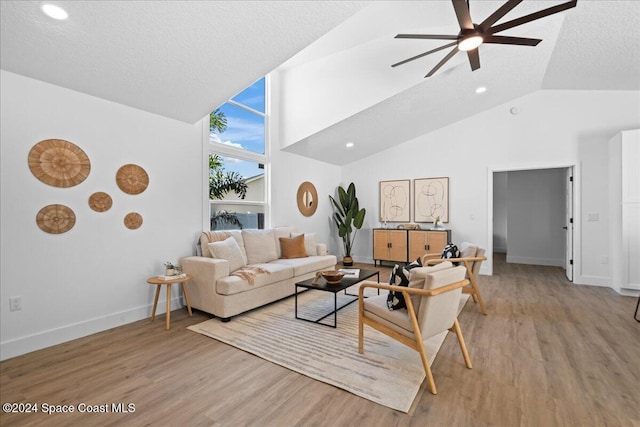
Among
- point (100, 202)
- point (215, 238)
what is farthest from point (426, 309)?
point (100, 202)

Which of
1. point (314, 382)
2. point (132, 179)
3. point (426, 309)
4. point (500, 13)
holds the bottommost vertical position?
point (314, 382)

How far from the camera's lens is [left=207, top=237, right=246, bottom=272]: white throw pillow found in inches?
143

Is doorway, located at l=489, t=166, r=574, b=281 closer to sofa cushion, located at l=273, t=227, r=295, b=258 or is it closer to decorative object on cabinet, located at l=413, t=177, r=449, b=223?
decorative object on cabinet, located at l=413, t=177, r=449, b=223

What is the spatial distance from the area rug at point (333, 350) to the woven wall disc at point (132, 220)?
4.41ft

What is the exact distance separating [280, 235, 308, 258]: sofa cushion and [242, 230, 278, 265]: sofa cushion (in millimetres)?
157

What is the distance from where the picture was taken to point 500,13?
7.70 feet

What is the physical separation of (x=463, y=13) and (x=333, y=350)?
3047mm

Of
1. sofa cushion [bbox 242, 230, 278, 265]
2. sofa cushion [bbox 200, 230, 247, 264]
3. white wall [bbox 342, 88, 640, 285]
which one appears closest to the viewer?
sofa cushion [bbox 200, 230, 247, 264]

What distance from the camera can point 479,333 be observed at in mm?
2979

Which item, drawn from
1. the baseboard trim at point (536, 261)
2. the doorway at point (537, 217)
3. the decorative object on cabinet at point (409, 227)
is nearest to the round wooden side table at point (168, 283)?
the decorative object on cabinet at point (409, 227)

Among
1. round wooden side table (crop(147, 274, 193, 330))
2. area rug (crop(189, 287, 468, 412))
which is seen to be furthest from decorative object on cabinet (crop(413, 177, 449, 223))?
round wooden side table (crop(147, 274, 193, 330))

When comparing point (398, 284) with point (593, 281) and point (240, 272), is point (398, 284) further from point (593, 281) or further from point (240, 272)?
point (593, 281)

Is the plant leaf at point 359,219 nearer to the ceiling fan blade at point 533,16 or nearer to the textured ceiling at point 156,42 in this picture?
the textured ceiling at point 156,42

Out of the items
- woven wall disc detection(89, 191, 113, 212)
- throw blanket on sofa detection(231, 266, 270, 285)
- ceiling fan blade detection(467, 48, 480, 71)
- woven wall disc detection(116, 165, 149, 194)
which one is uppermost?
ceiling fan blade detection(467, 48, 480, 71)
